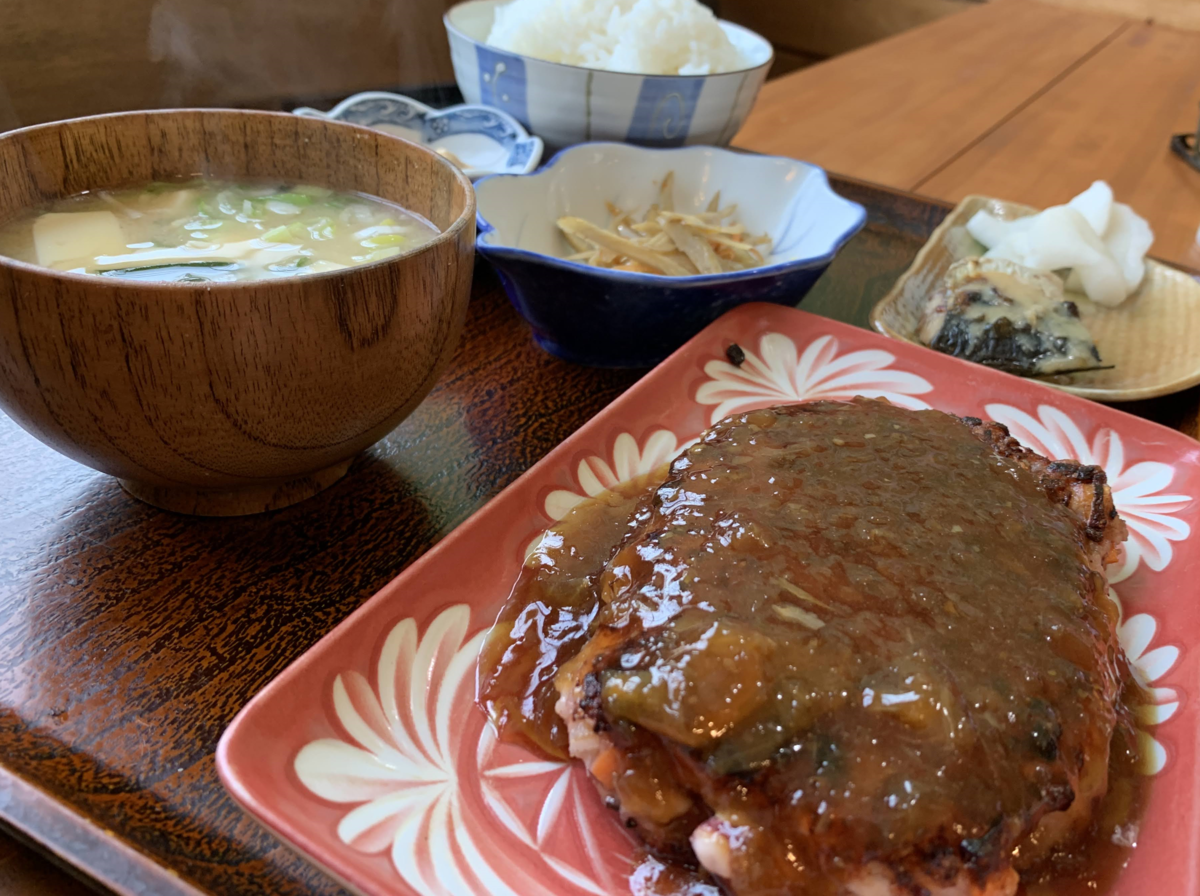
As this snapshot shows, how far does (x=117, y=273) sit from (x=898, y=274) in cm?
200

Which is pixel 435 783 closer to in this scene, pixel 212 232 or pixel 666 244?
pixel 212 232

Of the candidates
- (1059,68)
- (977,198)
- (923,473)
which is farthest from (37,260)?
(1059,68)

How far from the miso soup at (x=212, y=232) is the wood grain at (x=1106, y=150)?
8.33 feet

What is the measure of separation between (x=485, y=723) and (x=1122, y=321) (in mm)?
2125

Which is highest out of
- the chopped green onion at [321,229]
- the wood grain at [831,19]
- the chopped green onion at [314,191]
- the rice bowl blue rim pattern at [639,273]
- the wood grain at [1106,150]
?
the chopped green onion at [314,191]

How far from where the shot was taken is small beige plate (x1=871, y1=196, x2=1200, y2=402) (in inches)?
80.5

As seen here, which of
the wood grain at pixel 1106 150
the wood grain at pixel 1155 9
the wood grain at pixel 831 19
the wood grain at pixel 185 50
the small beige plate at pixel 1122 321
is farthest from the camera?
the wood grain at pixel 831 19

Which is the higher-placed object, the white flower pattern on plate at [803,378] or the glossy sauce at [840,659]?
the glossy sauce at [840,659]

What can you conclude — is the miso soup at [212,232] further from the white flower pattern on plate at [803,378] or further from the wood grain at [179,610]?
the white flower pattern on plate at [803,378]

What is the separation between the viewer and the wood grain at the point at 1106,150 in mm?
3402

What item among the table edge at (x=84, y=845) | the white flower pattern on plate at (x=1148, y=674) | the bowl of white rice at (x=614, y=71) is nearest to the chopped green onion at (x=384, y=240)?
the table edge at (x=84, y=845)

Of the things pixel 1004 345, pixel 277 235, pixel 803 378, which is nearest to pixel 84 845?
pixel 277 235

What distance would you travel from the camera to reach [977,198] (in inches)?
109

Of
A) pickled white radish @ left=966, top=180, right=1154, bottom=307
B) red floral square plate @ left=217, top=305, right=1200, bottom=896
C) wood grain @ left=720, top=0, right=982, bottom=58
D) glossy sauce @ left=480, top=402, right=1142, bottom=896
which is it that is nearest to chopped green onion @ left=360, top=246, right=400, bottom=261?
red floral square plate @ left=217, top=305, right=1200, bottom=896
